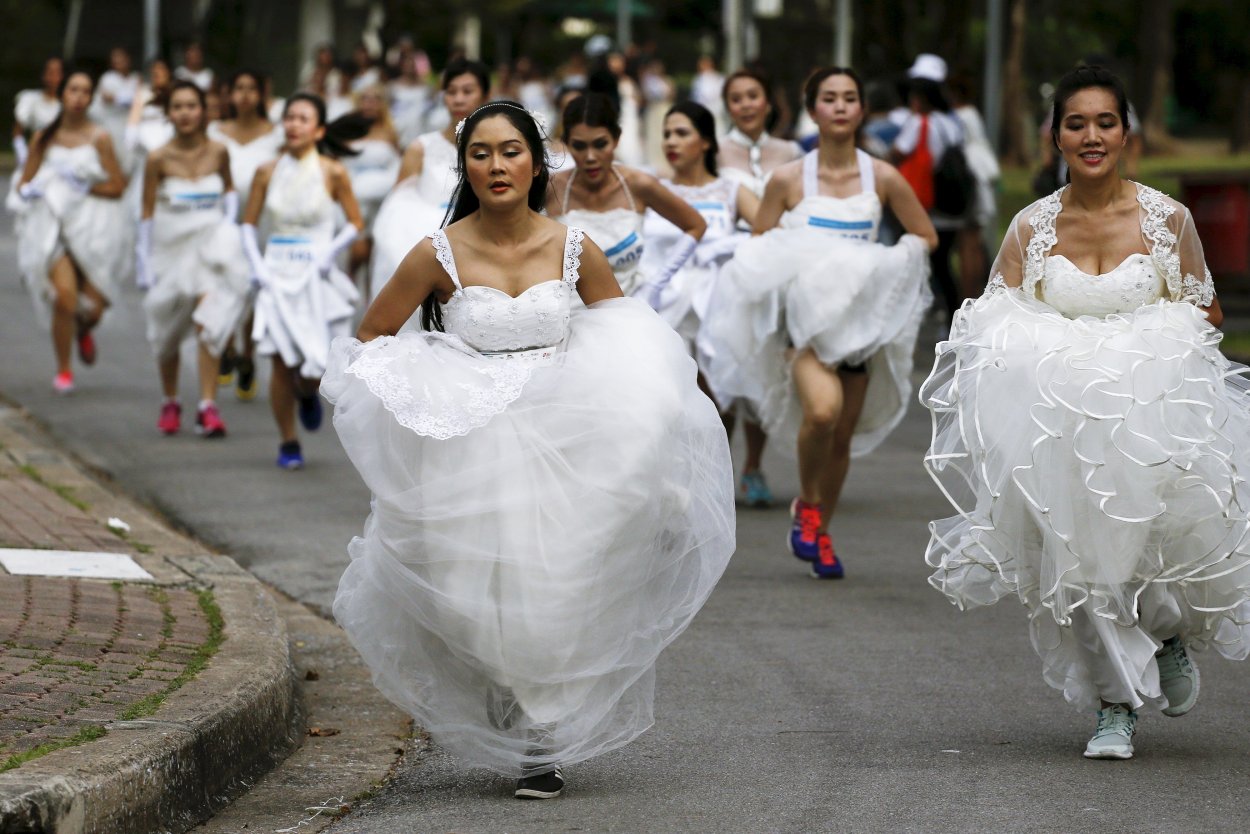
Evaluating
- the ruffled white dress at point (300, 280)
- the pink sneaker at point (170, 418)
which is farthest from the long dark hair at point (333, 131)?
the pink sneaker at point (170, 418)

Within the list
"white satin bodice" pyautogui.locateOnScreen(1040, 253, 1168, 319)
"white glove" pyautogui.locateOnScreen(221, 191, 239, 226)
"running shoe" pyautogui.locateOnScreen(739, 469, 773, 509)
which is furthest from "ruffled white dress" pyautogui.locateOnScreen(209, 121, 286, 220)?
"white satin bodice" pyautogui.locateOnScreen(1040, 253, 1168, 319)

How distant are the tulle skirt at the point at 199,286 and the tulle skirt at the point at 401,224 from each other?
1724 millimetres

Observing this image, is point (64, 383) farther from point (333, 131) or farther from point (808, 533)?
point (808, 533)

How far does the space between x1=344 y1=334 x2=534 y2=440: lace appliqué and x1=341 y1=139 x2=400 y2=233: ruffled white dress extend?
42.1 ft

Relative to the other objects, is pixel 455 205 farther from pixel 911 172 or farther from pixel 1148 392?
pixel 911 172

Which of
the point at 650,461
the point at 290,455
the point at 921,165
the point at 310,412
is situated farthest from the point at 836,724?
the point at 921,165

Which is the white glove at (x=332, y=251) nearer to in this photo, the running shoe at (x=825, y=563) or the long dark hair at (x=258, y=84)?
the long dark hair at (x=258, y=84)

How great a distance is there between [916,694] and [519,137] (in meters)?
2.40

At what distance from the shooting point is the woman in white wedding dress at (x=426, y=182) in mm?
11633

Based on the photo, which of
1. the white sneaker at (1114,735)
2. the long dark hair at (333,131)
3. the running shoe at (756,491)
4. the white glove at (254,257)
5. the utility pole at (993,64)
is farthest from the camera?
the utility pole at (993,64)

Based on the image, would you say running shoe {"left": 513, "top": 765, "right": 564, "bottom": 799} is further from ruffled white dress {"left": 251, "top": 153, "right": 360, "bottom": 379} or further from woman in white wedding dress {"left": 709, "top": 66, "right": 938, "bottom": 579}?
ruffled white dress {"left": 251, "top": 153, "right": 360, "bottom": 379}

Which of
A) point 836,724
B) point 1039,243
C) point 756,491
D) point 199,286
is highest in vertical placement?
point 1039,243

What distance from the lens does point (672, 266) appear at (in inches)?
393

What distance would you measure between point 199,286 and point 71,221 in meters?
2.26
